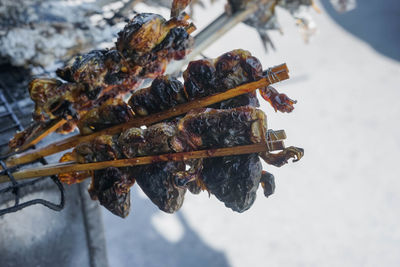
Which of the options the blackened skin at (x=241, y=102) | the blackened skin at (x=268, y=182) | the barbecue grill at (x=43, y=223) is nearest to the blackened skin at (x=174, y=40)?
the blackened skin at (x=241, y=102)

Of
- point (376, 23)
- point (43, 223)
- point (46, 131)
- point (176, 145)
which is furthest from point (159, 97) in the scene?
point (376, 23)

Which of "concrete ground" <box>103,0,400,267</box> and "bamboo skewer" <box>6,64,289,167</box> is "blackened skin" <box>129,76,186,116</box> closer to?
"bamboo skewer" <box>6,64,289,167</box>

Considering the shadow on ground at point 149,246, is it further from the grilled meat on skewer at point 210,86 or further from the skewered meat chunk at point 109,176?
the grilled meat on skewer at point 210,86

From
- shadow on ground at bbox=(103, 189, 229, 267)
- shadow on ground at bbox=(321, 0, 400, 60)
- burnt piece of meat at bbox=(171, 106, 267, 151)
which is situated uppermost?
shadow on ground at bbox=(321, 0, 400, 60)

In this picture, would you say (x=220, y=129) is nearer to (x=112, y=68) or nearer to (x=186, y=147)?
(x=186, y=147)

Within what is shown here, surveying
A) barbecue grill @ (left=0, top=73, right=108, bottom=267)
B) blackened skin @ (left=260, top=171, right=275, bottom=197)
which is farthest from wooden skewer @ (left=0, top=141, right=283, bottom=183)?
barbecue grill @ (left=0, top=73, right=108, bottom=267)

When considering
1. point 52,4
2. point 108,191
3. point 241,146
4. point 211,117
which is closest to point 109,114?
point 108,191
